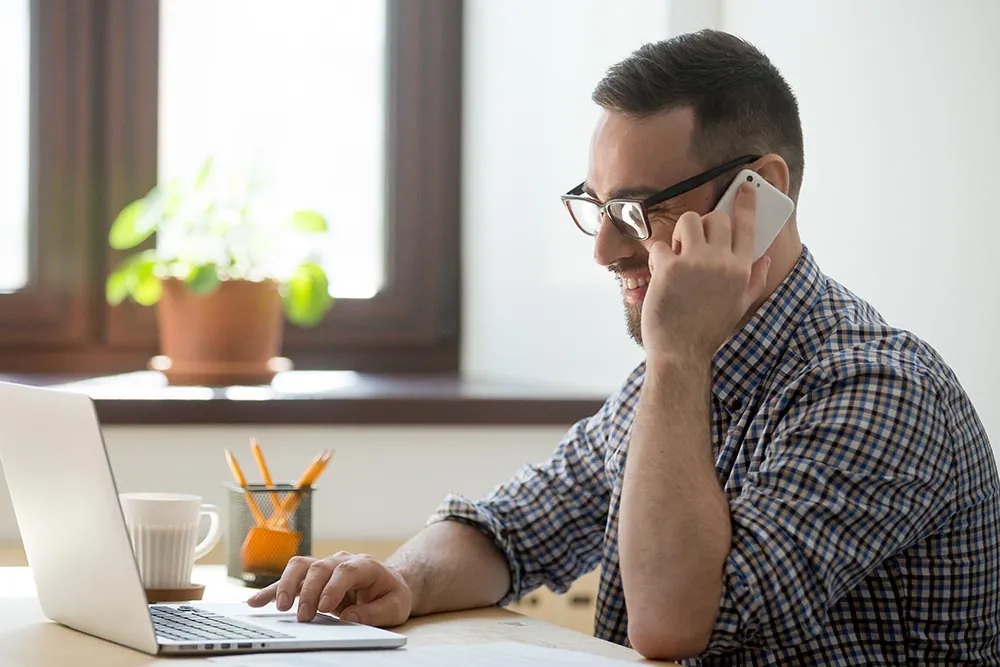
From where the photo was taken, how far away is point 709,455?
1271 mm

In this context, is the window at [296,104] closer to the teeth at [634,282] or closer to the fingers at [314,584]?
the teeth at [634,282]

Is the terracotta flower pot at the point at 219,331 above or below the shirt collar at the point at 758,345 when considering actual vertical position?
below

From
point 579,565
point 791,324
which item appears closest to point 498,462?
point 579,565

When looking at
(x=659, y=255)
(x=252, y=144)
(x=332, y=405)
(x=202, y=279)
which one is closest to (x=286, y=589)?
A: (x=659, y=255)

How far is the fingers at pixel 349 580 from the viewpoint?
1.29 metres

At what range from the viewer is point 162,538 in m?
1.47

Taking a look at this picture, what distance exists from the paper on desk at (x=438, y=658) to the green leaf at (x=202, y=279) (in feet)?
4.30

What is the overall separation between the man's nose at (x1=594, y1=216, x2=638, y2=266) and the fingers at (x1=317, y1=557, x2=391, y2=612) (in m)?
0.41

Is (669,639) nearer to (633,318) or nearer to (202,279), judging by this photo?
(633,318)

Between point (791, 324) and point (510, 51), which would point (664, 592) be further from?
point (510, 51)

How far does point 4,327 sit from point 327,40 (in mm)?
819

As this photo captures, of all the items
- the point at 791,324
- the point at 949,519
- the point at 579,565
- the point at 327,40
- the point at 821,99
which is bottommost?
the point at 579,565

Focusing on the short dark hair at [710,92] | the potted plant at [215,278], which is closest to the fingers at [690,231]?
the short dark hair at [710,92]

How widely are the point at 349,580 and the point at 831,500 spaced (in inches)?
17.7
